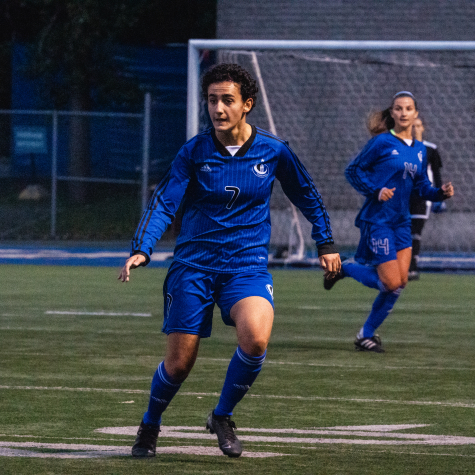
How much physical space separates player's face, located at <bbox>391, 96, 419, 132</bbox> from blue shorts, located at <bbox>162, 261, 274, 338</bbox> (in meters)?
3.82

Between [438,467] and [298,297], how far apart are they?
8.57 metres

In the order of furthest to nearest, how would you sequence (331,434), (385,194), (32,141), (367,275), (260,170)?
(32,141) → (367,275) → (385,194) → (331,434) → (260,170)

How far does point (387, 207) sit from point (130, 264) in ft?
14.9

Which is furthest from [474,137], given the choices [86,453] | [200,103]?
[86,453]

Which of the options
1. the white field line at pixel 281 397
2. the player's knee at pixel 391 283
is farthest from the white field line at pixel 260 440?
the player's knee at pixel 391 283

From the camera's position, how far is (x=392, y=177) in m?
9.34

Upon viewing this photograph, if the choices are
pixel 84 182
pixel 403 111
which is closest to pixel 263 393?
pixel 403 111

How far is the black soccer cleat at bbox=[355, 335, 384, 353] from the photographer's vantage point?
9.44 m

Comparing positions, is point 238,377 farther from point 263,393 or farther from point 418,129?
point 418,129

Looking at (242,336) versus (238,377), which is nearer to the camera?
(242,336)

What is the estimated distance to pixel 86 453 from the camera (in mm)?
5430

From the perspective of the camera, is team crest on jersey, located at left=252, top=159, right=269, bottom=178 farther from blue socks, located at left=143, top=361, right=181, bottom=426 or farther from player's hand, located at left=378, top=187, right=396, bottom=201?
player's hand, located at left=378, top=187, right=396, bottom=201

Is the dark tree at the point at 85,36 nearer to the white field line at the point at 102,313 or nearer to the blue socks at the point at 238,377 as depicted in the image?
the white field line at the point at 102,313

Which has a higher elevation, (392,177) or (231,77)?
(231,77)
